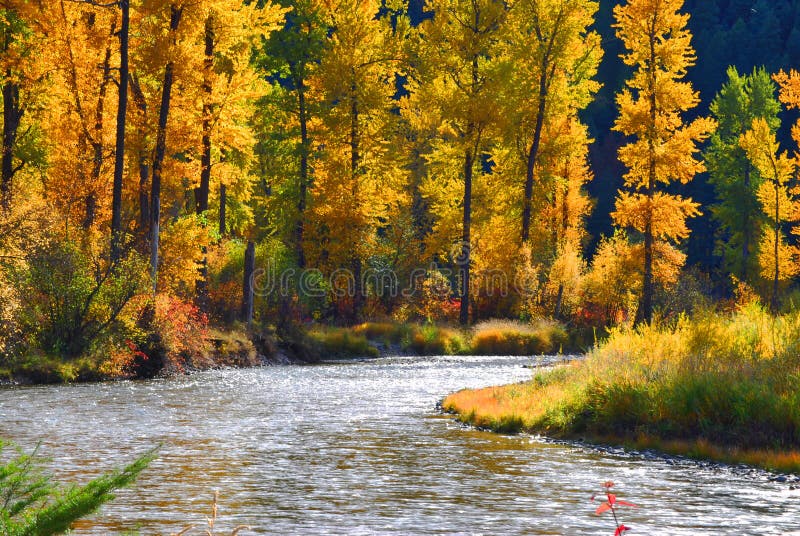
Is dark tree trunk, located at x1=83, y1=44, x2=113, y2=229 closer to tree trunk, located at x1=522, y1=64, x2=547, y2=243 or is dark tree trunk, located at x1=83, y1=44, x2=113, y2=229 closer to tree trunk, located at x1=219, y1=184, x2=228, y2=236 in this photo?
tree trunk, located at x1=219, y1=184, x2=228, y2=236

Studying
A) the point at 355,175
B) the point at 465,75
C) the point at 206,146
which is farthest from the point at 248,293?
the point at 465,75

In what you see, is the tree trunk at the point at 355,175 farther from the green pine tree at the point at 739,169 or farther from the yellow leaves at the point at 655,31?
the green pine tree at the point at 739,169

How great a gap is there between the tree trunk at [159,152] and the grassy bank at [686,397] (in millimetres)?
11880

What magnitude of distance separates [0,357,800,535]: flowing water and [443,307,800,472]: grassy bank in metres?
0.80

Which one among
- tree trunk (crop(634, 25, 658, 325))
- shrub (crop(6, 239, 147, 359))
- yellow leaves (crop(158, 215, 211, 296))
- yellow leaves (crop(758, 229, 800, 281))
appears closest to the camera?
shrub (crop(6, 239, 147, 359))

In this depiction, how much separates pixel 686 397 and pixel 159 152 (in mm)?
18631

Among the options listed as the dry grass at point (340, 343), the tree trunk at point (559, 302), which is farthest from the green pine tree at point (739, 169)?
the dry grass at point (340, 343)

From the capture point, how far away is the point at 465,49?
44.0 meters

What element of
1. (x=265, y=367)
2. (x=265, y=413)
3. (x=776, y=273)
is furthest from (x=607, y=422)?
(x=776, y=273)

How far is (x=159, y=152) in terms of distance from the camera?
29344mm

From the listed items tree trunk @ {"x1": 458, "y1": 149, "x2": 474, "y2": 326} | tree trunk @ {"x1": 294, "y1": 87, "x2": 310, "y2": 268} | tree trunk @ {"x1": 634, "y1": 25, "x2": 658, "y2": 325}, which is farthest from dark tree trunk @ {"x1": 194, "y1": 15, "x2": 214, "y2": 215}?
tree trunk @ {"x1": 634, "y1": 25, "x2": 658, "y2": 325}

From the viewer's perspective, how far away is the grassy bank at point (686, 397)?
14.9 metres

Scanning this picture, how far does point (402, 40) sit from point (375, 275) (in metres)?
10.8

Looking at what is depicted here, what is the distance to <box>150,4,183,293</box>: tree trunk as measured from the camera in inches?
1131
